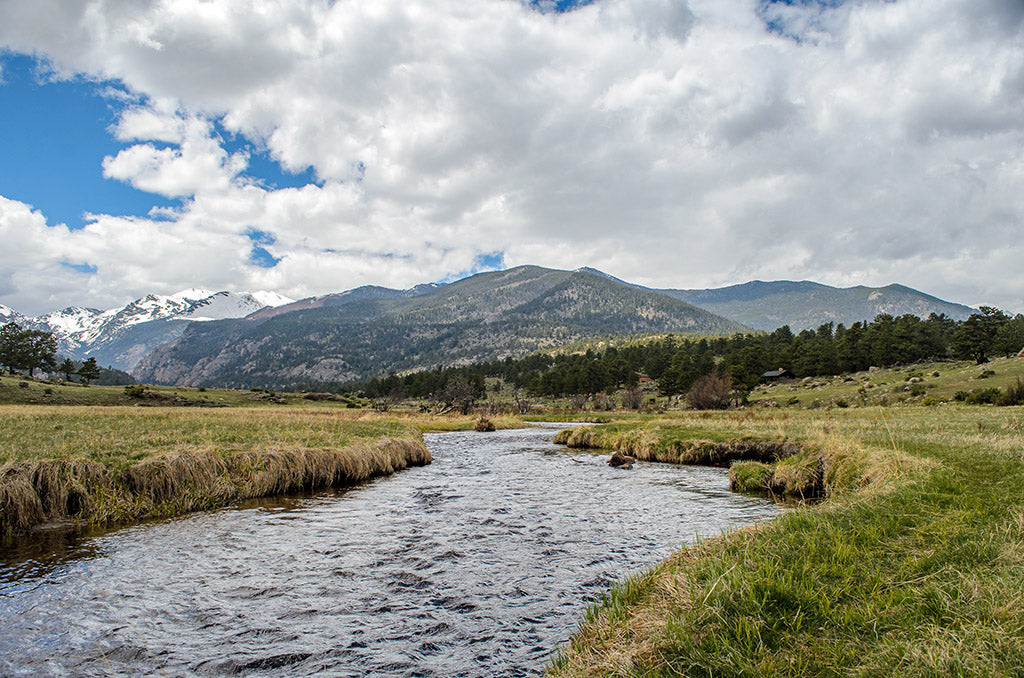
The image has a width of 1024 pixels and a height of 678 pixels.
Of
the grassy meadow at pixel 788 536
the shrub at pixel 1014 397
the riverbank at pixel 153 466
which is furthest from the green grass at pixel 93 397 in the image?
the shrub at pixel 1014 397

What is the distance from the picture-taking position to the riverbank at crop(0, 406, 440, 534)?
1424 cm

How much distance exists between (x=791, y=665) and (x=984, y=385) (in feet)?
233

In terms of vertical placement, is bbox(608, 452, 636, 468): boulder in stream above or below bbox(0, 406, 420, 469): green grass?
below

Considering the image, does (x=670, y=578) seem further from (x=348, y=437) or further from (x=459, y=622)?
(x=348, y=437)

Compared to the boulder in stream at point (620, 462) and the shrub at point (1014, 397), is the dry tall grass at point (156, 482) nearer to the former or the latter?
the boulder in stream at point (620, 462)

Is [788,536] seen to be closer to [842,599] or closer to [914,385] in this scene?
[842,599]

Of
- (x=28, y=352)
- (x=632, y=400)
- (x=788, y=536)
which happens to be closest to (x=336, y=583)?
(x=788, y=536)

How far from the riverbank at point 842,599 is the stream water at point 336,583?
2.09 metres

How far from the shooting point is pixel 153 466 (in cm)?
1656

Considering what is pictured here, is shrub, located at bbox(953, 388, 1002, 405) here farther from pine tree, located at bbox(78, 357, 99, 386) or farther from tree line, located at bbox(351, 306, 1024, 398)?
pine tree, located at bbox(78, 357, 99, 386)

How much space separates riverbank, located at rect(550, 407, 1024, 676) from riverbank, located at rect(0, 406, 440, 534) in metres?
14.7

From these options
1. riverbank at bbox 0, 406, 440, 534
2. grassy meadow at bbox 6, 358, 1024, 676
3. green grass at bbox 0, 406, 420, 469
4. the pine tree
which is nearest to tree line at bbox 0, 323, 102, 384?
the pine tree

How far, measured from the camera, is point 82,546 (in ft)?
40.7

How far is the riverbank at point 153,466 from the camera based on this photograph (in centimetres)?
1424
